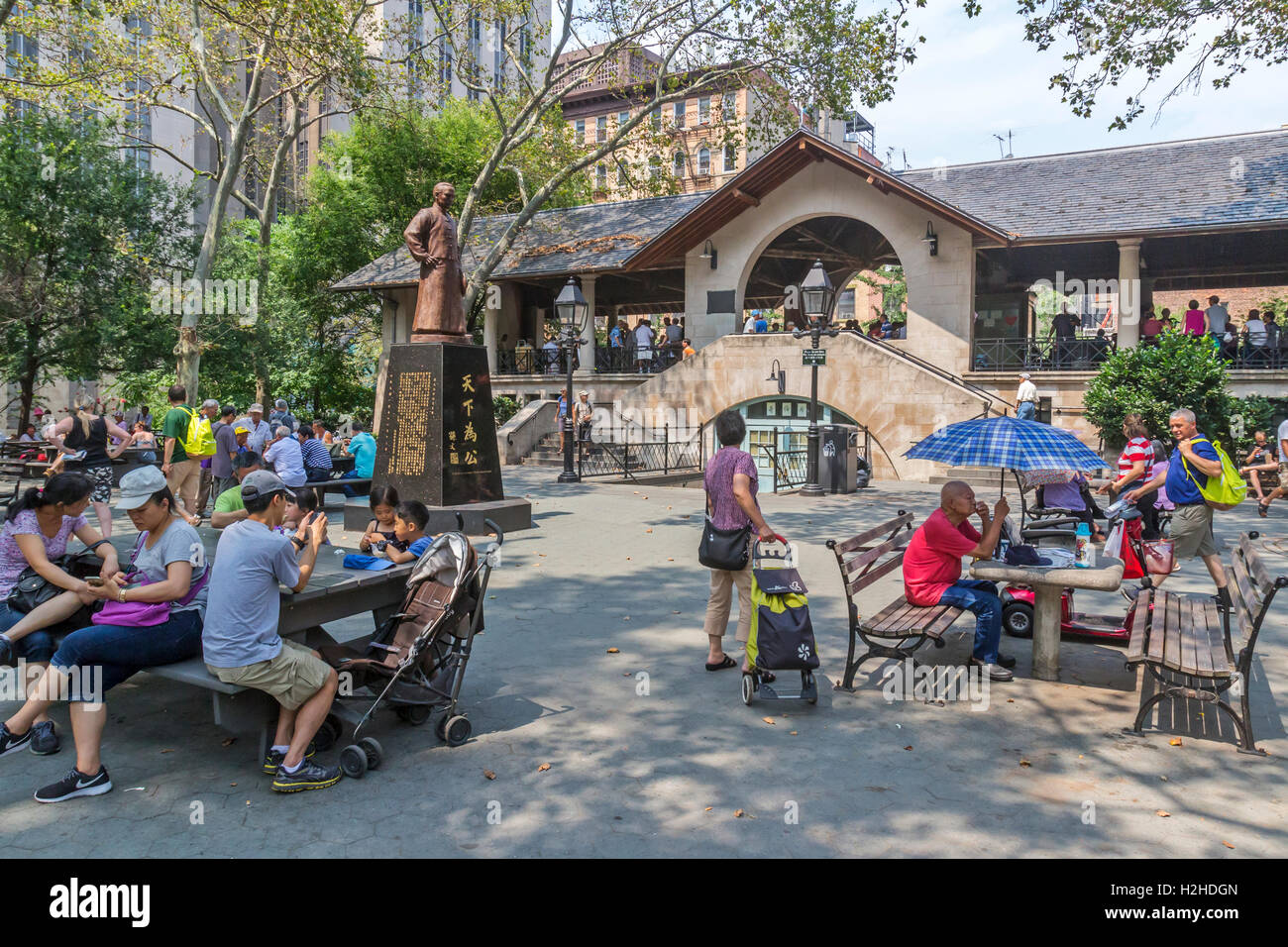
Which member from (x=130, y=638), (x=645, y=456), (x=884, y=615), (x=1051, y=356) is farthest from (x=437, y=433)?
(x=1051, y=356)

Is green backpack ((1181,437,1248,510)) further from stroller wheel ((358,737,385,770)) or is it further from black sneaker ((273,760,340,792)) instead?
black sneaker ((273,760,340,792))

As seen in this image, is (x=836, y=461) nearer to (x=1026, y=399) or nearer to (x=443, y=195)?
(x=1026, y=399)

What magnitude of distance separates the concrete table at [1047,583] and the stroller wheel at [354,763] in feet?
13.0

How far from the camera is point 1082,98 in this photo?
1630 centimetres

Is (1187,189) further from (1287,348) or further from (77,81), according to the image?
(77,81)

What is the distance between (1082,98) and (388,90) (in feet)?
50.1

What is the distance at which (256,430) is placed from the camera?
1508 cm

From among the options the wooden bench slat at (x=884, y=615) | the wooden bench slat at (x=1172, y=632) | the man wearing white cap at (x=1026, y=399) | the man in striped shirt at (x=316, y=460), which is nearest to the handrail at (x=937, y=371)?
the man wearing white cap at (x=1026, y=399)

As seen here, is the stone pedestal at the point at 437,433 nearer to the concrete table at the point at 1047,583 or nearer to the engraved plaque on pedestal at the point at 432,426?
the engraved plaque on pedestal at the point at 432,426

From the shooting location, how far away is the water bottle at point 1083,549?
22.2ft

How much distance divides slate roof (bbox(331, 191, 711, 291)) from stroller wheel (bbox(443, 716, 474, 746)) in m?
23.3

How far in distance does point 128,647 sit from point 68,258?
23232 mm

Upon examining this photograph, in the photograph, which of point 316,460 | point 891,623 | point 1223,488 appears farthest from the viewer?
point 316,460

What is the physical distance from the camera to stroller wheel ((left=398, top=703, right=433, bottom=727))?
5.39 m
